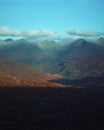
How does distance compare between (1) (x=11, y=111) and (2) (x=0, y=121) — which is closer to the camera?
(2) (x=0, y=121)

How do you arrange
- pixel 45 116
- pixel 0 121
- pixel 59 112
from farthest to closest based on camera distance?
pixel 59 112
pixel 45 116
pixel 0 121

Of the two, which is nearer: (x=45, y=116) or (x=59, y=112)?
(x=45, y=116)

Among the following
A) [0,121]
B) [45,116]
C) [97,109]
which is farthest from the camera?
[97,109]

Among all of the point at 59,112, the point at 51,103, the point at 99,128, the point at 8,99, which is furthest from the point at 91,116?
the point at 8,99

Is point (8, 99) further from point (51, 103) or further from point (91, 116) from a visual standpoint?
point (91, 116)

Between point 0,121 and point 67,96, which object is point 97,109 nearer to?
point 67,96

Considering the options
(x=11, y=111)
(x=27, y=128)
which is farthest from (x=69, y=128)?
(x=11, y=111)
